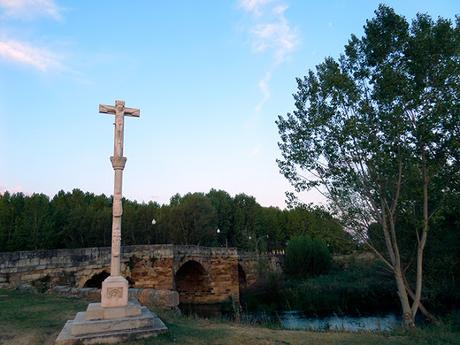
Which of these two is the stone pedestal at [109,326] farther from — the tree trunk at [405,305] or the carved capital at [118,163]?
the tree trunk at [405,305]

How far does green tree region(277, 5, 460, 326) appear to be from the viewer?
10.5 metres

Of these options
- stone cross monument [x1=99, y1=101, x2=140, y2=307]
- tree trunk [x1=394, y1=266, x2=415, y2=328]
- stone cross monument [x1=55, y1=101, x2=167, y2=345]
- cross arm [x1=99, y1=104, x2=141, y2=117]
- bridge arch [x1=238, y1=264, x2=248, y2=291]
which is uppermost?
cross arm [x1=99, y1=104, x2=141, y2=117]

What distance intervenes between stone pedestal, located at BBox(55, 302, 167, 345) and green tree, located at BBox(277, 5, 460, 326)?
7013 mm

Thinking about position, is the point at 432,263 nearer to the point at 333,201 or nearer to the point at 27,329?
the point at 333,201

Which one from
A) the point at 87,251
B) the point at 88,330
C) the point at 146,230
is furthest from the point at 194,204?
the point at 88,330

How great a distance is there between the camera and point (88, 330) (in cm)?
567

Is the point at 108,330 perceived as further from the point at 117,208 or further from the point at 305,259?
the point at 305,259

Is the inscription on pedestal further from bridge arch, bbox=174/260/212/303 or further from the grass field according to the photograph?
bridge arch, bbox=174/260/212/303

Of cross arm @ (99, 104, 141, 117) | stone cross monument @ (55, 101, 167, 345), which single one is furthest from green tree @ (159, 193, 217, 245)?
stone cross monument @ (55, 101, 167, 345)

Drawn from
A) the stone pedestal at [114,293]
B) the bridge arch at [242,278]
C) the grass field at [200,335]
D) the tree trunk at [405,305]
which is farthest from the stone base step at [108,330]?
the bridge arch at [242,278]

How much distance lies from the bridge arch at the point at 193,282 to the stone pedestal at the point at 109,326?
2083 centimetres

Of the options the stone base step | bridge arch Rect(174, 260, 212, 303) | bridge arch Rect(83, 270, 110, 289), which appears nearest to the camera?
the stone base step

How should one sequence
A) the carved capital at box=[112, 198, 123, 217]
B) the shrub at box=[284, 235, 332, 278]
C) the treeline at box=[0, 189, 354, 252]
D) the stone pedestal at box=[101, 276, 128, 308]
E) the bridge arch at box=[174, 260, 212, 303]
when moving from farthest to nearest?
the treeline at box=[0, 189, 354, 252] < the shrub at box=[284, 235, 332, 278] < the bridge arch at box=[174, 260, 212, 303] < the carved capital at box=[112, 198, 123, 217] < the stone pedestal at box=[101, 276, 128, 308]

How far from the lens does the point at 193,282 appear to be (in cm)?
2881
